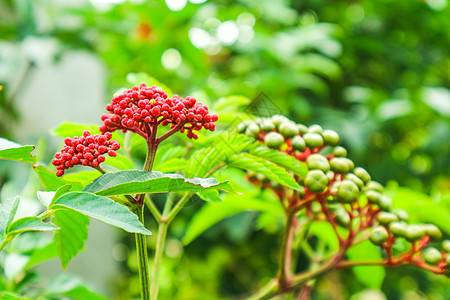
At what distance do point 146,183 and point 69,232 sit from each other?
130 mm

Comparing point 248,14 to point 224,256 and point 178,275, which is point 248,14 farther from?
point 178,275

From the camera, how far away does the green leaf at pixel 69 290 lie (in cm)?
56

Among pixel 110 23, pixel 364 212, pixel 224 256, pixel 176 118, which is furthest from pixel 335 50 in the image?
pixel 176 118

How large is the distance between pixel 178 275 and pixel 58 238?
7.35 feet

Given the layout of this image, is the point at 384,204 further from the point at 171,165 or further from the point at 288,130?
the point at 171,165

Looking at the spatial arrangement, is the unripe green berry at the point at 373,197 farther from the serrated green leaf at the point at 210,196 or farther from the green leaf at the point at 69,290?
the green leaf at the point at 69,290

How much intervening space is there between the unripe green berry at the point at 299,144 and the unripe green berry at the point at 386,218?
0.14 meters

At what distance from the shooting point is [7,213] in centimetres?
35

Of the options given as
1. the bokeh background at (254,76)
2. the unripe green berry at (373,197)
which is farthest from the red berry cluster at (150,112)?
the bokeh background at (254,76)

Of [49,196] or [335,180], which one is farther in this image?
[335,180]

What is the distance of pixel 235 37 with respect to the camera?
70.9 inches

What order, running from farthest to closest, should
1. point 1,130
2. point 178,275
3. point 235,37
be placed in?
point 178,275
point 235,37
point 1,130

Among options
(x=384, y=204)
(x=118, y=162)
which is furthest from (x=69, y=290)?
(x=384, y=204)

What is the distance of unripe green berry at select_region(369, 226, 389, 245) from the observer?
521 mm
